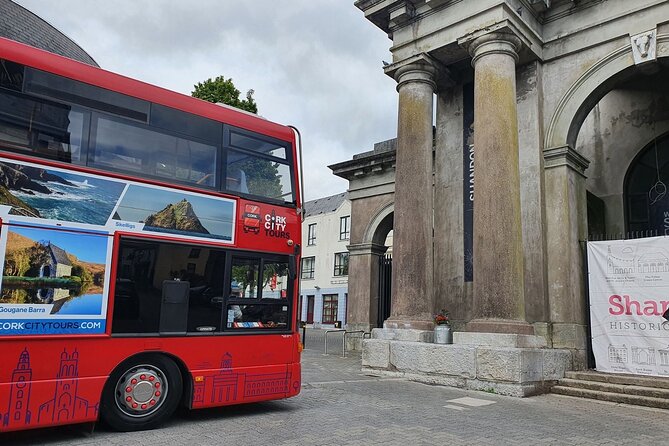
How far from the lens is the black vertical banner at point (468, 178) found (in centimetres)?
1259

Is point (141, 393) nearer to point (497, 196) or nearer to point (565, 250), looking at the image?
point (497, 196)

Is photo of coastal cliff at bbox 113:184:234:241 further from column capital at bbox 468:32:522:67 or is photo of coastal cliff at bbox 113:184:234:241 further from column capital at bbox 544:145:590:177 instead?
column capital at bbox 544:145:590:177

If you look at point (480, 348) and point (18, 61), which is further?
point (480, 348)

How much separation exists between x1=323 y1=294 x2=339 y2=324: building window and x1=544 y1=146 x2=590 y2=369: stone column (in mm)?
33681

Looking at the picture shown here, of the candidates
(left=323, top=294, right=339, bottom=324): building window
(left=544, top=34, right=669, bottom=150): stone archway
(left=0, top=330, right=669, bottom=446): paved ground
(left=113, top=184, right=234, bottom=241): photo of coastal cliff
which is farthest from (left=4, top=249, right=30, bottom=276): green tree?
(left=323, top=294, right=339, bottom=324): building window

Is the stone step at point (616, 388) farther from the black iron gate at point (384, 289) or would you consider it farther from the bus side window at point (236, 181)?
the black iron gate at point (384, 289)

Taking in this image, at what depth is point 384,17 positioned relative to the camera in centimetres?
1342

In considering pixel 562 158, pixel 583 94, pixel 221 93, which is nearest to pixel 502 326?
pixel 562 158

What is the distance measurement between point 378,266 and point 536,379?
9.45 m

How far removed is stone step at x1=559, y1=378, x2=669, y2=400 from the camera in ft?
29.2

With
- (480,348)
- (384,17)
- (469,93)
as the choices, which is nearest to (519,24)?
(469,93)

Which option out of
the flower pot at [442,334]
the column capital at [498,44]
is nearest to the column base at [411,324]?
the flower pot at [442,334]

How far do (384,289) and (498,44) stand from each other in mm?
9803

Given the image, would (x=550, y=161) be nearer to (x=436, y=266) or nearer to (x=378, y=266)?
(x=436, y=266)
